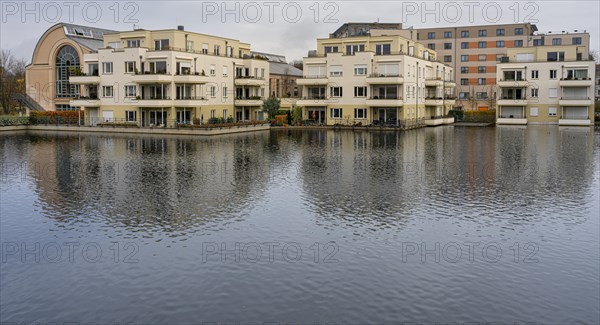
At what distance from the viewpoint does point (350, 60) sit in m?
72.6

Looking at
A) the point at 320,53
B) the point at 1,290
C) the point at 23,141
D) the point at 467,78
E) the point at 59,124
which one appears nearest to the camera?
the point at 1,290

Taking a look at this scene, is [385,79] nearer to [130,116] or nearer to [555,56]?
[555,56]

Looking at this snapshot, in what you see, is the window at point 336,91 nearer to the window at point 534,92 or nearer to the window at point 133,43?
the window at point 133,43

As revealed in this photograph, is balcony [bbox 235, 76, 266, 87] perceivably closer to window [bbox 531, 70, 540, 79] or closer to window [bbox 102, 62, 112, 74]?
window [bbox 102, 62, 112, 74]

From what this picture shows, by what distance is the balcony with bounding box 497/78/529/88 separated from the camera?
78994 mm

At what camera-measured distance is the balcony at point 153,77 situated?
63.5 m

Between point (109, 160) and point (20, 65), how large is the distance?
93.9m

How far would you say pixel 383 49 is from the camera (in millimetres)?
72812

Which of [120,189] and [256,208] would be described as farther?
[120,189]

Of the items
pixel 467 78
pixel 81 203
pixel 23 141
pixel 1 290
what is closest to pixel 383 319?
pixel 1 290

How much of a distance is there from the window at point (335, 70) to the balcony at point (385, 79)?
4.01m

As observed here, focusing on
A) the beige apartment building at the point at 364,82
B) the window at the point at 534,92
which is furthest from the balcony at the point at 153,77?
the window at the point at 534,92

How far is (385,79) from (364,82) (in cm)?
288

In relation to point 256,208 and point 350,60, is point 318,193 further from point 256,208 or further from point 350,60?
point 350,60
